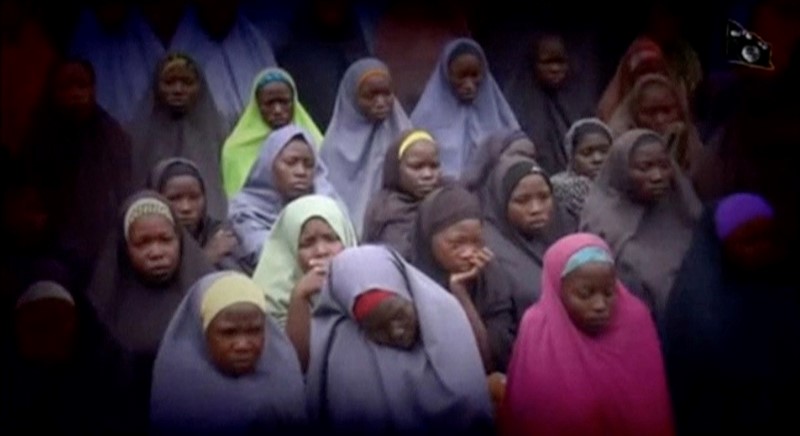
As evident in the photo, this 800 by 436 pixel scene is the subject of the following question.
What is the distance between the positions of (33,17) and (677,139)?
1.53 meters

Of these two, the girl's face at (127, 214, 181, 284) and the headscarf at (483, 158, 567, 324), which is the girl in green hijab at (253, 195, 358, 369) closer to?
the girl's face at (127, 214, 181, 284)

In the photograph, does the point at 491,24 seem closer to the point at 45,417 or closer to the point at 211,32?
the point at 211,32

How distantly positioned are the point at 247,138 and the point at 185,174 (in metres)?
0.17

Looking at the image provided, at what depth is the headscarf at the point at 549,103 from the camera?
15.6 ft

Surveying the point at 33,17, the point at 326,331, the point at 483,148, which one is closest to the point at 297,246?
the point at 326,331

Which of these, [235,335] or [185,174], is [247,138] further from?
[235,335]

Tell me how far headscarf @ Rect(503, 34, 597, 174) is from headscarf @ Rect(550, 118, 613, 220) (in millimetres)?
21

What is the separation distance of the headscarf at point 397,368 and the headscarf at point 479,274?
0.05m

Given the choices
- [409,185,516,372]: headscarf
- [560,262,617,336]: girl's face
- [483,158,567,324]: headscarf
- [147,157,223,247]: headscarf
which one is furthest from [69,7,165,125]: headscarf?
[560,262,617,336]: girl's face

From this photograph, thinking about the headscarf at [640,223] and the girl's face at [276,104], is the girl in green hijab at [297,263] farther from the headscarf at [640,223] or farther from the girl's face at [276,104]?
the headscarf at [640,223]

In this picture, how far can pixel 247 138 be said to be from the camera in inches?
183

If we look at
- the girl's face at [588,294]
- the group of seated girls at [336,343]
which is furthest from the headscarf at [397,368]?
the girl's face at [588,294]

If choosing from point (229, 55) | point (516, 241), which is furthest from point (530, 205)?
point (229, 55)

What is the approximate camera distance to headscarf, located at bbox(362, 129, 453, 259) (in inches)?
180
